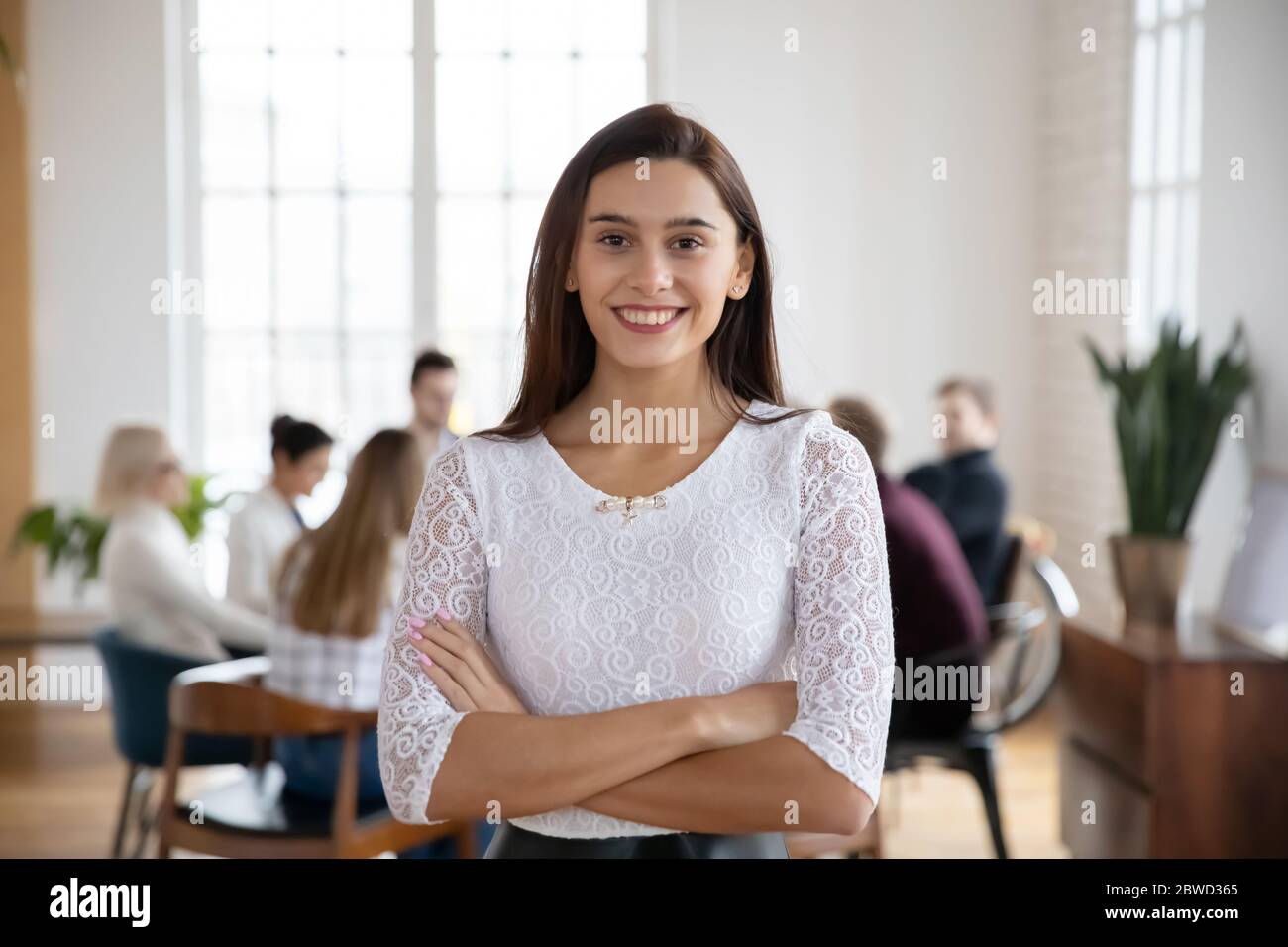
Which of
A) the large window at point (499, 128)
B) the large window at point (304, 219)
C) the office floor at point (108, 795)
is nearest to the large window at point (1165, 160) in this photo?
the office floor at point (108, 795)

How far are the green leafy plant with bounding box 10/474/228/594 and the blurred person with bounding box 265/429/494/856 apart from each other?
8.56ft

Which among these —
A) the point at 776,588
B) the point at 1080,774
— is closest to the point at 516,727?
the point at 776,588

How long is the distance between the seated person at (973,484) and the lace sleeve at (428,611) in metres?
2.94

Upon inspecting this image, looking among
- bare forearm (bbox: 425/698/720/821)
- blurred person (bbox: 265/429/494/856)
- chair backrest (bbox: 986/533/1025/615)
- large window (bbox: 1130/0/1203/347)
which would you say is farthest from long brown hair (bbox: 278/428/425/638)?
large window (bbox: 1130/0/1203/347)

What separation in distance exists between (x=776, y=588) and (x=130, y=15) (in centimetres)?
554

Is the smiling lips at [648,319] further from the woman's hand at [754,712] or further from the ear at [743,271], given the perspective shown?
the woman's hand at [754,712]

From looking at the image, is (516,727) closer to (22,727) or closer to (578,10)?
(22,727)

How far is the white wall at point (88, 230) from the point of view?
6.05m

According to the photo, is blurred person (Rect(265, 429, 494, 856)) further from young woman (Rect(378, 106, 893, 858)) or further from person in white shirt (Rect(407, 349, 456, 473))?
young woman (Rect(378, 106, 893, 858))

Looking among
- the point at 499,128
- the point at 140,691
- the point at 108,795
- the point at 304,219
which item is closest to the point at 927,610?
the point at 140,691

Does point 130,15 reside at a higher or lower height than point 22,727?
higher

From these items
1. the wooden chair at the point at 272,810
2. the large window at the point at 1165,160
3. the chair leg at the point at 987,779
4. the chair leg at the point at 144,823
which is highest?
the large window at the point at 1165,160
